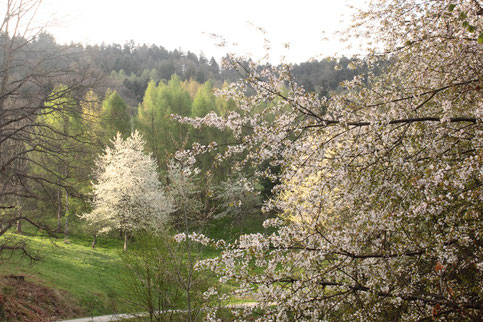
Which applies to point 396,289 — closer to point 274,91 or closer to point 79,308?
point 274,91

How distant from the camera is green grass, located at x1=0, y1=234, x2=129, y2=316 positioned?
1226cm

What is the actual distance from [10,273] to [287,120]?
12.0 meters

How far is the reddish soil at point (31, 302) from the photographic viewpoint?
380 inches

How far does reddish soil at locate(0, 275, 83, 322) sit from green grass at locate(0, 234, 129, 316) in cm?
46

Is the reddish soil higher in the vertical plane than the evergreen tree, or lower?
lower

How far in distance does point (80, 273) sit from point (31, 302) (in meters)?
4.02

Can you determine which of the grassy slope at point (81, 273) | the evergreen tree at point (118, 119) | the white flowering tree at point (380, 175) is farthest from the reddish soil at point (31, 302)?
the evergreen tree at point (118, 119)

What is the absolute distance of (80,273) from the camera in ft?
48.3

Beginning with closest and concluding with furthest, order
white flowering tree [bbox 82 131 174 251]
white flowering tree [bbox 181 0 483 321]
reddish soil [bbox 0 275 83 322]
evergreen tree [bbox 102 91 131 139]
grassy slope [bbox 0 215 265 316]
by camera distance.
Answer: white flowering tree [bbox 181 0 483 321]
reddish soil [bbox 0 275 83 322]
grassy slope [bbox 0 215 265 316]
white flowering tree [bbox 82 131 174 251]
evergreen tree [bbox 102 91 131 139]

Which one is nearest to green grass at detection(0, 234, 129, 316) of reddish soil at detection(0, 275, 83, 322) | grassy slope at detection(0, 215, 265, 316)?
grassy slope at detection(0, 215, 265, 316)

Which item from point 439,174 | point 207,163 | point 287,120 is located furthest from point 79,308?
point 207,163

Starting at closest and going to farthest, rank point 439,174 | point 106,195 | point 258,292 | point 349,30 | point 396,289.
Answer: point 439,174 → point 396,289 → point 258,292 → point 349,30 → point 106,195

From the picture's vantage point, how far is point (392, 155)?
12.3 feet

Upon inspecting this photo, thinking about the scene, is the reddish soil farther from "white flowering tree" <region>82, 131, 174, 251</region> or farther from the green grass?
"white flowering tree" <region>82, 131, 174, 251</region>
